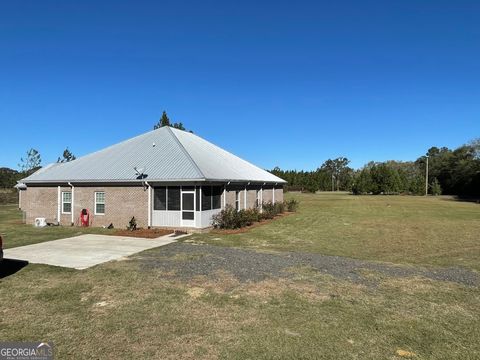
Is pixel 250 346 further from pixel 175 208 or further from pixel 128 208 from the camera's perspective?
pixel 128 208

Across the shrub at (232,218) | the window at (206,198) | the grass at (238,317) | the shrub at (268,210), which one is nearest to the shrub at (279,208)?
the shrub at (268,210)

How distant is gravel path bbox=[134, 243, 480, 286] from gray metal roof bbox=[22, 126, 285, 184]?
6.14 meters

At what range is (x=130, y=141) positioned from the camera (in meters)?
24.3

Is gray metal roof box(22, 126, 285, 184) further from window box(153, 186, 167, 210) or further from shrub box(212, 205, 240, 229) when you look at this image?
shrub box(212, 205, 240, 229)

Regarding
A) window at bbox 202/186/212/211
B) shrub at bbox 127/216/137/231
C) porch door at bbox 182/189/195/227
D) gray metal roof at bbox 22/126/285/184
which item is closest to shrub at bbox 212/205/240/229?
window at bbox 202/186/212/211

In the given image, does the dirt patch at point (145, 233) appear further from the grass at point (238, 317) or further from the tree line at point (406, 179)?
the tree line at point (406, 179)

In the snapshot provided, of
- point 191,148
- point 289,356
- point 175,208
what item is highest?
point 191,148

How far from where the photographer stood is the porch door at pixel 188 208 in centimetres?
1773

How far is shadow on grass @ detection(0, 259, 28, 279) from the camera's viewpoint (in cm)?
900

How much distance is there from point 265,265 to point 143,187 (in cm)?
1060

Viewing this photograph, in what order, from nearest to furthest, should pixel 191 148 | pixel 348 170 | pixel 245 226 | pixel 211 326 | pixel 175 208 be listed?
pixel 211 326, pixel 175 208, pixel 245 226, pixel 191 148, pixel 348 170

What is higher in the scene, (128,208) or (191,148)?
(191,148)

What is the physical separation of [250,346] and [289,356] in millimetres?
587

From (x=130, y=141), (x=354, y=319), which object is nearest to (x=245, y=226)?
(x=130, y=141)
